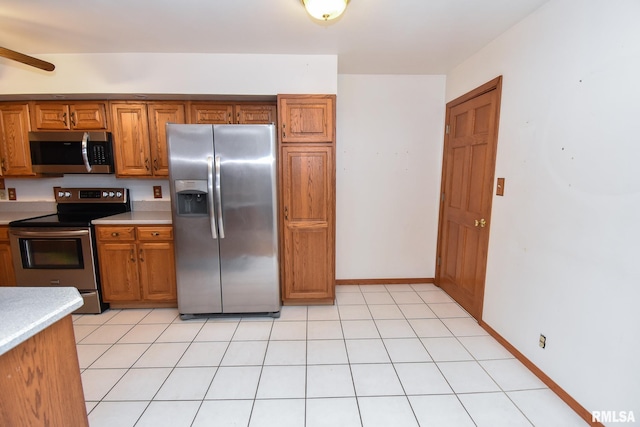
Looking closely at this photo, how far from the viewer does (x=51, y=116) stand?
281cm

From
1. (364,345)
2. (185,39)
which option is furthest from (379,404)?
(185,39)

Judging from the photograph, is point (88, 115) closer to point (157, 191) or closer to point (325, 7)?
point (157, 191)

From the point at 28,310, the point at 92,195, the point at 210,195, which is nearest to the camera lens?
the point at 28,310

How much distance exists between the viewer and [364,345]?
228 cm

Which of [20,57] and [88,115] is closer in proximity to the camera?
[20,57]

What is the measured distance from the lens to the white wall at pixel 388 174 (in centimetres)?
321

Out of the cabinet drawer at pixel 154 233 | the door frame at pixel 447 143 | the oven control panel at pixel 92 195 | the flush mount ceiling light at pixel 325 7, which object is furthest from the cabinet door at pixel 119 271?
the door frame at pixel 447 143

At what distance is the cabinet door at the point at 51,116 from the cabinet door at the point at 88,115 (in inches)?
Result: 2.2

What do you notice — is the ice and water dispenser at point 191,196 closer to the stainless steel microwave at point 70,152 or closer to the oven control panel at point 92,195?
the stainless steel microwave at point 70,152

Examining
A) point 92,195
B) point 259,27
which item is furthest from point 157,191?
point 259,27

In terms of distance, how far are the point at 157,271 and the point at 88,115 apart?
166 cm

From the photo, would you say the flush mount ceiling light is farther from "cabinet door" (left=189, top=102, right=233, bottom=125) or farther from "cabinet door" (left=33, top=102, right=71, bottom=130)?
"cabinet door" (left=33, top=102, right=71, bottom=130)

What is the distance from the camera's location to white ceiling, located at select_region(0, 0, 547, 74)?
1.87m

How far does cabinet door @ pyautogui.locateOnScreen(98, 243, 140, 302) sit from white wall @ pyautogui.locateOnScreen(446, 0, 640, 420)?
10.6 feet
